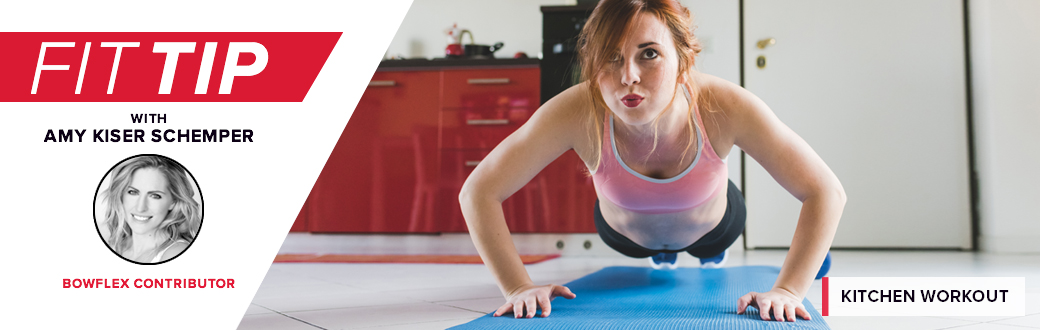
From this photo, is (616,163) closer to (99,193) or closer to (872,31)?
(99,193)

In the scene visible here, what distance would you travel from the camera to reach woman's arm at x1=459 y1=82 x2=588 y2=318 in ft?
3.67

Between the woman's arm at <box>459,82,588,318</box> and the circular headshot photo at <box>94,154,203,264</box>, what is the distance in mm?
651

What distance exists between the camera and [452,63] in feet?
9.03

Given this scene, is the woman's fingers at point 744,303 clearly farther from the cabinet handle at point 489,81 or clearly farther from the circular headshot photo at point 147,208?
the cabinet handle at point 489,81


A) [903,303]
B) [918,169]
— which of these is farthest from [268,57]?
[918,169]

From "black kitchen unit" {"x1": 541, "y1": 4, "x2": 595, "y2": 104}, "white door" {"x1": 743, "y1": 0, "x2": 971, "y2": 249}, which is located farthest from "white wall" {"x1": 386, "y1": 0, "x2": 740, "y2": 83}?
"white door" {"x1": 743, "y1": 0, "x2": 971, "y2": 249}

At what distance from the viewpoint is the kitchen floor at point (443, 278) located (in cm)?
109

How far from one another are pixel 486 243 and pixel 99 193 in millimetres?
797

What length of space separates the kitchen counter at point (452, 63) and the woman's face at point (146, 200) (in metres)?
1.52

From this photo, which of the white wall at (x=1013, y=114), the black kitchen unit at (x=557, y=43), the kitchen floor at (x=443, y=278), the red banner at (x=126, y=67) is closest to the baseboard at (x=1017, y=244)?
the white wall at (x=1013, y=114)

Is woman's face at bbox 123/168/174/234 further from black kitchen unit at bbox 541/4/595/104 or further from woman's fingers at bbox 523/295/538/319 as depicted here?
black kitchen unit at bbox 541/4/595/104

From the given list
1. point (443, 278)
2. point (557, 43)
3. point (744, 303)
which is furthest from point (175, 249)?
point (557, 43)

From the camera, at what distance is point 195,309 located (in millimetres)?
1270

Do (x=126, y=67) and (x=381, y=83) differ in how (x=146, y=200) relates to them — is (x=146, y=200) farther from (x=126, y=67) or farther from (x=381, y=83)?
(x=381, y=83)
